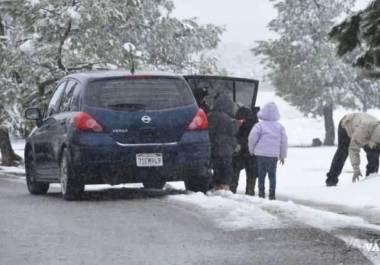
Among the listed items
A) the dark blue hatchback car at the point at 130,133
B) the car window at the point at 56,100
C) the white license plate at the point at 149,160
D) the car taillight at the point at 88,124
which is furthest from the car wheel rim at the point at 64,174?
the car window at the point at 56,100

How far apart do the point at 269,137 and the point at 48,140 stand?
122 inches

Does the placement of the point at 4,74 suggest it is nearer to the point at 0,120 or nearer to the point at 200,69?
the point at 0,120

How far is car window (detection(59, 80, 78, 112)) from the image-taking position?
12285 mm

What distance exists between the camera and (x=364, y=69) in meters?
9.40

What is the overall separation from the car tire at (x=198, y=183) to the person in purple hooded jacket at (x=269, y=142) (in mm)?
837

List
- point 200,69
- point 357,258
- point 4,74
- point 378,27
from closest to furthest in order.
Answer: point 357,258, point 378,27, point 4,74, point 200,69

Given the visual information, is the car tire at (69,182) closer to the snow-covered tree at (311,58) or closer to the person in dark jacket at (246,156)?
the person in dark jacket at (246,156)

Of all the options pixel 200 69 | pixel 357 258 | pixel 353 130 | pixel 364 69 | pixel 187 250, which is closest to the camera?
pixel 357 258

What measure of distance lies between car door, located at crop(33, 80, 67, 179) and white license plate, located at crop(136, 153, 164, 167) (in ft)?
4.91

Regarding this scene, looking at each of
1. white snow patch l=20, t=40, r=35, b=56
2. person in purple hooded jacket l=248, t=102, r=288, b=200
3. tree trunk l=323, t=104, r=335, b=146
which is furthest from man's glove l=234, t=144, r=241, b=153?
tree trunk l=323, t=104, r=335, b=146

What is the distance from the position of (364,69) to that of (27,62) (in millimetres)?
16951

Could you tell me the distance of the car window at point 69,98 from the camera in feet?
40.3

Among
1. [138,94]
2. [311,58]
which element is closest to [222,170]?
[138,94]

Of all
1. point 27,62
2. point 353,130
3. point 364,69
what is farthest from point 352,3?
point 364,69
